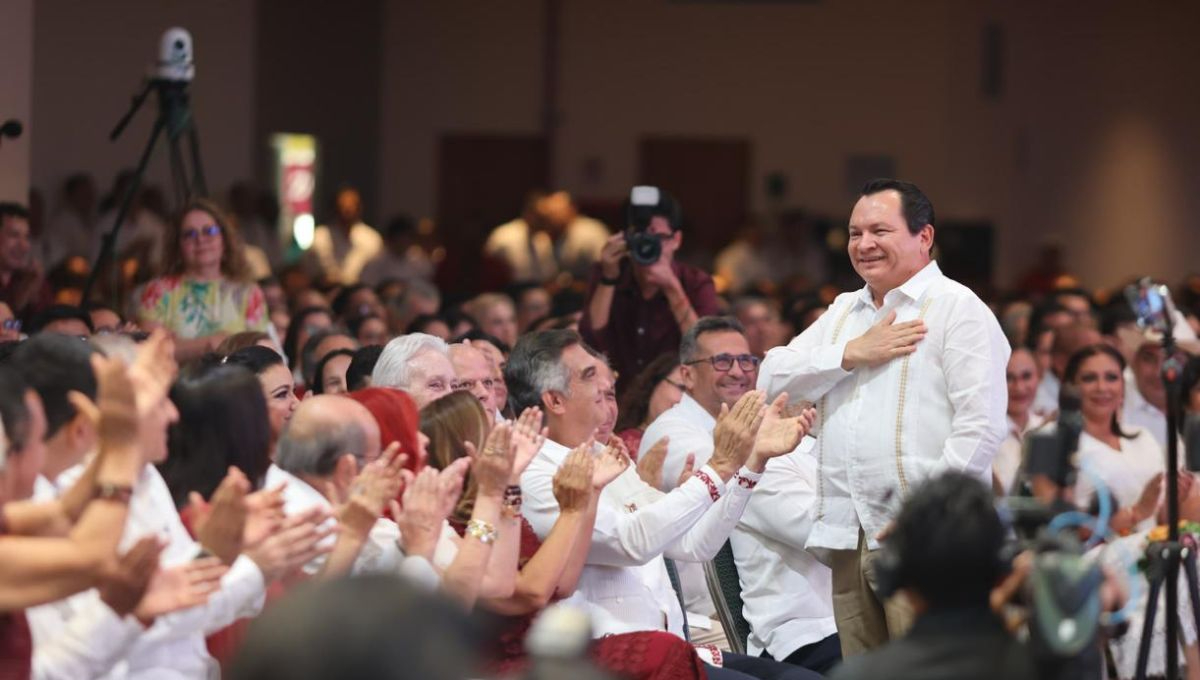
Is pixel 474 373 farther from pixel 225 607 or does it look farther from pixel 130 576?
pixel 130 576

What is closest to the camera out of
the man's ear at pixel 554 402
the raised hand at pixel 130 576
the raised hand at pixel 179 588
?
the raised hand at pixel 130 576

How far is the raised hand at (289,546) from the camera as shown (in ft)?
10.3

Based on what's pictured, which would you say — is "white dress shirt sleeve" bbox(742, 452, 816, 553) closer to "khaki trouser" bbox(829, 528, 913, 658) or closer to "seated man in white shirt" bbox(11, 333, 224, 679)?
"khaki trouser" bbox(829, 528, 913, 658)

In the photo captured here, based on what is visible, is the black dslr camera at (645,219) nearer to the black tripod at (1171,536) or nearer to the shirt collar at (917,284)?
the shirt collar at (917,284)

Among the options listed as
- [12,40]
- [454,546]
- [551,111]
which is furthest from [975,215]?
[454,546]

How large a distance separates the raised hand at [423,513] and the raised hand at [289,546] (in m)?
0.33

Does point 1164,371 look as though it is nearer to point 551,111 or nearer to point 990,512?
point 990,512

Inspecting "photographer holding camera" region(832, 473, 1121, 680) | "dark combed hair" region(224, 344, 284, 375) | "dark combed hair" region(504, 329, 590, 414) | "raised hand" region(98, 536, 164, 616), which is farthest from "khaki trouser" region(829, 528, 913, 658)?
"raised hand" region(98, 536, 164, 616)

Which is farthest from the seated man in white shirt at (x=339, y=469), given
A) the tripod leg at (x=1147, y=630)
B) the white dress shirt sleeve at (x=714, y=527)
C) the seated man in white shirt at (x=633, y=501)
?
the tripod leg at (x=1147, y=630)

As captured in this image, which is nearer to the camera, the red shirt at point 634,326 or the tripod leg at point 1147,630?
the tripod leg at point 1147,630

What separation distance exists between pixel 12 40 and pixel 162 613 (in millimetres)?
4697

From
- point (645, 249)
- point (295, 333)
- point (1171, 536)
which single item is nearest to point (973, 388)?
point (1171, 536)

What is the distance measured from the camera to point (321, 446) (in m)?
3.51

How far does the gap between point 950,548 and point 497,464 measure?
1297 mm
